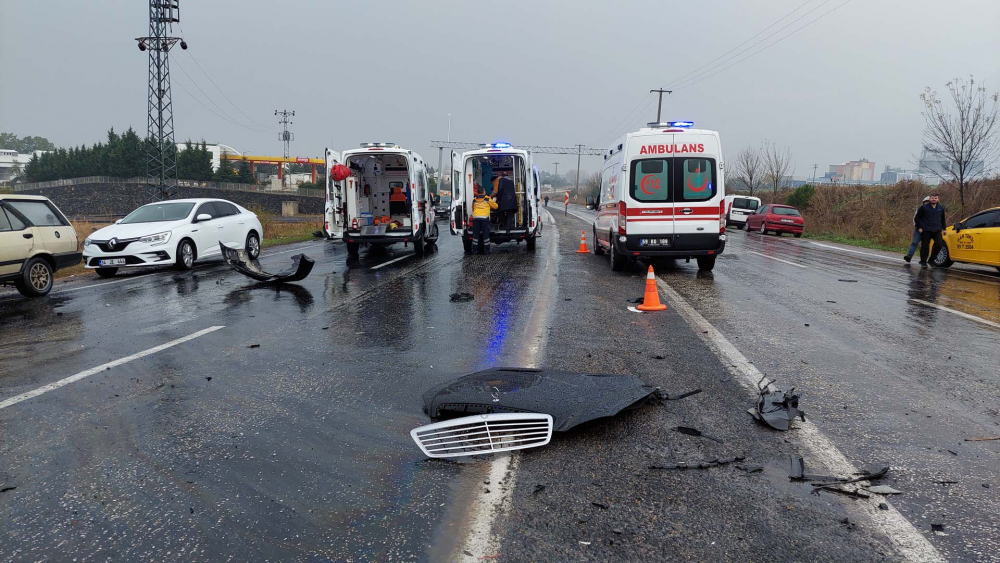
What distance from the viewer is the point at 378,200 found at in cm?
1748

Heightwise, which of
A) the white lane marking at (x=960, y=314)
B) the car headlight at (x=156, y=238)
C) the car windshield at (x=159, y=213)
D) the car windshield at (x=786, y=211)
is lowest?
the white lane marking at (x=960, y=314)

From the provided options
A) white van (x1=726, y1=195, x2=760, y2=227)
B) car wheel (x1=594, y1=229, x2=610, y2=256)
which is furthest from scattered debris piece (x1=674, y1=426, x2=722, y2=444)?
white van (x1=726, y1=195, x2=760, y2=227)

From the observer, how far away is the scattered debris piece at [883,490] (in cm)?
310

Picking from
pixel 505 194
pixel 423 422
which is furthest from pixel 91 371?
pixel 505 194

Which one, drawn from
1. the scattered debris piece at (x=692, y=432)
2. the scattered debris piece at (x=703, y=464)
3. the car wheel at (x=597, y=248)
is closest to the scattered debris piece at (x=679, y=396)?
the scattered debris piece at (x=692, y=432)

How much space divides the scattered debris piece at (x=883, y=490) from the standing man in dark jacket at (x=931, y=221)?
45.8ft

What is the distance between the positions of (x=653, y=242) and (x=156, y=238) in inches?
382

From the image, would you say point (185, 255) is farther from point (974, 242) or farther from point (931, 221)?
point (974, 242)

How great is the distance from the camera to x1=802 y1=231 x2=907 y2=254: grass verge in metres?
21.8

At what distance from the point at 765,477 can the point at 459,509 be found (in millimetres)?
1662

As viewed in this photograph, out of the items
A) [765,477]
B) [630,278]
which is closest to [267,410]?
[765,477]

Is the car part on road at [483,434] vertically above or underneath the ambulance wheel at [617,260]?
underneath

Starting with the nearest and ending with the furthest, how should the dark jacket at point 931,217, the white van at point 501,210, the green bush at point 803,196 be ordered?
1. the dark jacket at point 931,217
2. the white van at point 501,210
3. the green bush at point 803,196

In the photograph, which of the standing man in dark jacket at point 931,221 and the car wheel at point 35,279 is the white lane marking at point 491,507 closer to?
the car wheel at point 35,279
